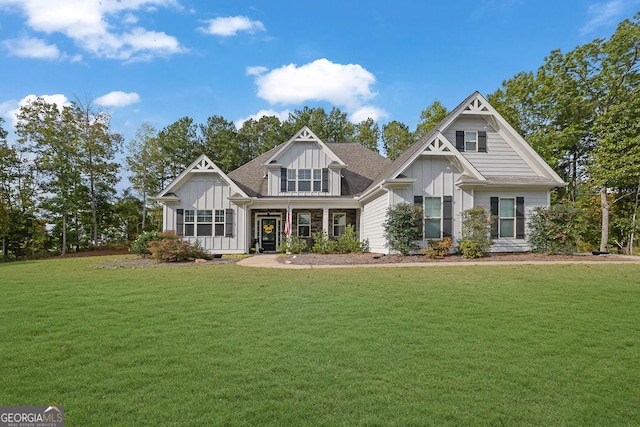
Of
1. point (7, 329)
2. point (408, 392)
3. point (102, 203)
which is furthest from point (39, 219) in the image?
point (408, 392)

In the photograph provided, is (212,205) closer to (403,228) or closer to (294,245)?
(294,245)

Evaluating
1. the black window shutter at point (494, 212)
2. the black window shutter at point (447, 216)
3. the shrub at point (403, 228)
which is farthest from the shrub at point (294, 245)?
the black window shutter at point (494, 212)

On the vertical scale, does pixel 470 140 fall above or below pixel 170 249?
above

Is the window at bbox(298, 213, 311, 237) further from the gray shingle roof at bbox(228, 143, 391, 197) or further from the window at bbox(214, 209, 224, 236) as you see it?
the window at bbox(214, 209, 224, 236)

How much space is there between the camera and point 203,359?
3832mm

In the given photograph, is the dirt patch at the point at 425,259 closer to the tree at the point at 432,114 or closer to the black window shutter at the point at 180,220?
the black window shutter at the point at 180,220

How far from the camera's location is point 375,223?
17469mm

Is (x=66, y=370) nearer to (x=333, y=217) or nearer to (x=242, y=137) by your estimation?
(x=333, y=217)

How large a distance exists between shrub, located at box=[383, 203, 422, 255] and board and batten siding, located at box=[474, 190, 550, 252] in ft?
12.0

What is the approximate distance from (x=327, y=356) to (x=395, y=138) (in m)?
39.7

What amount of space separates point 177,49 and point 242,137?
31246 millimetres

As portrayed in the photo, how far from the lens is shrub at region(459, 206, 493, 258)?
14.0 meters

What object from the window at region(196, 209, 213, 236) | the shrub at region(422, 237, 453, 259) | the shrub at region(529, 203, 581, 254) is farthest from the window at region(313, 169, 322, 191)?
the shrub at region(529, 203, 581, 254)

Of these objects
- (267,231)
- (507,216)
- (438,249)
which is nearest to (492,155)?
(507,216)
